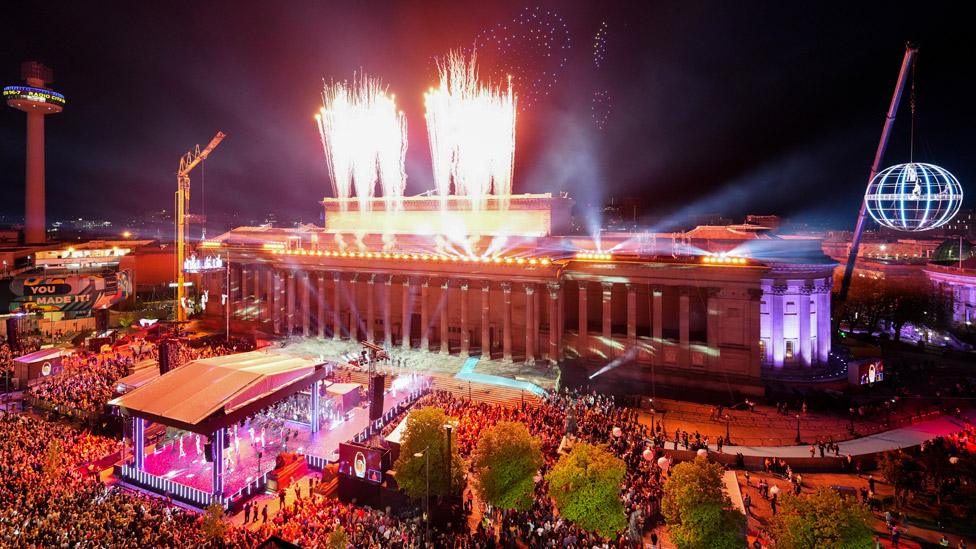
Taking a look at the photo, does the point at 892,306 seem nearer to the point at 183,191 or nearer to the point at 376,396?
the point at 376,396

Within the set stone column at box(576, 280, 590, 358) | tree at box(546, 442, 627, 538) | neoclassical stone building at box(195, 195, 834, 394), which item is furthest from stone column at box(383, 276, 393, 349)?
tree at box(546, 442, 627, 538)

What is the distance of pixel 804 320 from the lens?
40875 millimetres

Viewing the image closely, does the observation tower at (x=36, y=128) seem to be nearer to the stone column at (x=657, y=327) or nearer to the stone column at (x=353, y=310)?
the stone column at (x=353, y=310)

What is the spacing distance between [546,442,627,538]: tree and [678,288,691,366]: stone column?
24191mm

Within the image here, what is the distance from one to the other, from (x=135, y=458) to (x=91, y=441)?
195 inches

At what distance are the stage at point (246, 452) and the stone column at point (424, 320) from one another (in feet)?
45.8

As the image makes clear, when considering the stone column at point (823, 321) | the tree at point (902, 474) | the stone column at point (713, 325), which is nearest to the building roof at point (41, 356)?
the stone column at point (713, 325)

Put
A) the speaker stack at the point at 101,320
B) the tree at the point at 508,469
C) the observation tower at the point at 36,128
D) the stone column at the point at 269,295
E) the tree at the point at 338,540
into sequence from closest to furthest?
the tree at the point at 338,540 → the tree at the point at 508,469 → the speaker stack at the point at 101,320 → the stone column at the point at 269,295 → the observation tower at the point at 36,128

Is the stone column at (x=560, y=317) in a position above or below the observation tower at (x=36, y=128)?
below

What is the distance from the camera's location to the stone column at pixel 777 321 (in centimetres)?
4084

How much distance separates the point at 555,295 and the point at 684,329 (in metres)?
10.8

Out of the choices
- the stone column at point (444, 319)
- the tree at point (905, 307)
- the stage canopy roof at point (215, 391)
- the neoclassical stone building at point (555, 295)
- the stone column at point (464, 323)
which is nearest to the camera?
the stage canopy roof at point (215, 391)

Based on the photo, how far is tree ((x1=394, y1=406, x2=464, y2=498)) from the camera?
22016mm

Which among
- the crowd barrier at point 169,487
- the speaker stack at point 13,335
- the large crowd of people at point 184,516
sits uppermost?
the speaker stack at point 13,335
